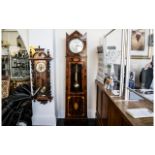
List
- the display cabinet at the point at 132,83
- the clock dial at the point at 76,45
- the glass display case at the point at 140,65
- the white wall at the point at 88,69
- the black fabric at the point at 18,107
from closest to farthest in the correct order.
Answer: the display cabinet at the point at 132,83 < the glass display case at the point at 140,65 < the black fabric at the point at 18,107 < the clock dial at the point at 76,45 < the white wall at the point at 88,69

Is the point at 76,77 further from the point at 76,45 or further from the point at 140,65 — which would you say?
the point at 140,65

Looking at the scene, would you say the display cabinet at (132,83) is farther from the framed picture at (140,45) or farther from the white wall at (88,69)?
the white wall at (88,69)

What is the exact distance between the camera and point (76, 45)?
8.62ft

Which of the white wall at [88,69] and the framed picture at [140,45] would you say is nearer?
the framed picture at [140,45]

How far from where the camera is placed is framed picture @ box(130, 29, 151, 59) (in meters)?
1.57

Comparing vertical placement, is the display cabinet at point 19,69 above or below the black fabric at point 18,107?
above

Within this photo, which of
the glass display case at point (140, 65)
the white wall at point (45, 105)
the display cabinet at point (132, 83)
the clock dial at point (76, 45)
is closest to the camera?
the display cabinet at point (132, 83)

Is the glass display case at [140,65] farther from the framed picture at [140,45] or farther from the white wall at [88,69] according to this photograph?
the white wall at [88,69]

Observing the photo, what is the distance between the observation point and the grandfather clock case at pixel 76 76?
8.64 ft

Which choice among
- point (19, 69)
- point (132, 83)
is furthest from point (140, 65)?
point (19, 69)

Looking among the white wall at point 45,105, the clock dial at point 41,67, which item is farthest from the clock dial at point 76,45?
the clock dial at point 41,67
